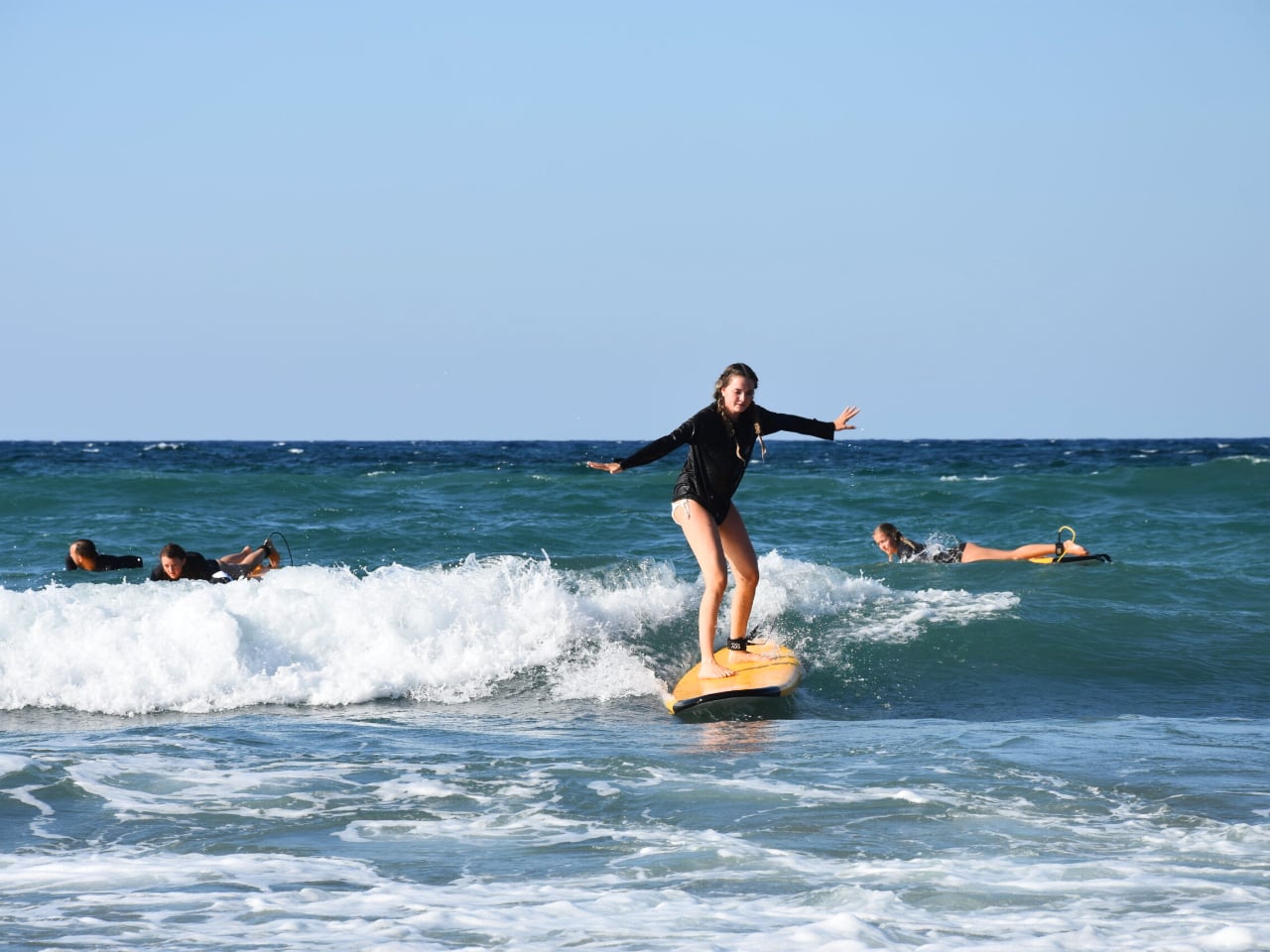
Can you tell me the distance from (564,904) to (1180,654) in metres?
7.42

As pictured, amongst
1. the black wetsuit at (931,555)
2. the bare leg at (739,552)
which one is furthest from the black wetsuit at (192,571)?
the black wetsuit at (931,555)

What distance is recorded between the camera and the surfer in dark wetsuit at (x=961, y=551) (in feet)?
46.5

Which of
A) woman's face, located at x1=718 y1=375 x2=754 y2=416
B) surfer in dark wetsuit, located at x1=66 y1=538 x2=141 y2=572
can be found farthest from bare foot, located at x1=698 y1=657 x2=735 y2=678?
surfer in dark wetsuit, located at x1=66 y1=538 x2=141 y2=572

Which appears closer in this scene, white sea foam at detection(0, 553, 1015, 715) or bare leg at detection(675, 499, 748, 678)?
bare leg at detection(675, 499, 748, 678)

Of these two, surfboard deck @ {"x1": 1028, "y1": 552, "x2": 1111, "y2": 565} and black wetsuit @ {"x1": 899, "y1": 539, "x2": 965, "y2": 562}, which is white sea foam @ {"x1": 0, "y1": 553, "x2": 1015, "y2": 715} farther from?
black wetsuit @ {"x1": 899, "y1": 539, "x2": 965, "y2": 562}

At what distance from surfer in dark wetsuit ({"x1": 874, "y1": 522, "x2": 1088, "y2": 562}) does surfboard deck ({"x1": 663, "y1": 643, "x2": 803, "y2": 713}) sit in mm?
6251

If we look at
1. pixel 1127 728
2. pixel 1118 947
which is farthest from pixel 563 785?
pixel 1127 728

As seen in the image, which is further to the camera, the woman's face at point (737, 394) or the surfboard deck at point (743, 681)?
the surfboard deck at point (743, 681)

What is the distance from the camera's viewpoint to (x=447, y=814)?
5508 mm

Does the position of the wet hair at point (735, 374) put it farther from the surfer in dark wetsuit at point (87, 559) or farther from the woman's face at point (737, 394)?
the surfer in dark wetsuit at point (87, 559)

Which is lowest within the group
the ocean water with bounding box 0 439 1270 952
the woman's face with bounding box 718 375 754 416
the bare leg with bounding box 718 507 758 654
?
the ocean water with bounding box 0 439 1270 952

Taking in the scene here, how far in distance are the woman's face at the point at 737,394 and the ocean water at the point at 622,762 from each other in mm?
1891

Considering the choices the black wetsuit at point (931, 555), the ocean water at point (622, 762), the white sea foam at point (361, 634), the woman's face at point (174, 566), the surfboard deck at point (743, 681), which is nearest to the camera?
the ocean water at point (622, 762)

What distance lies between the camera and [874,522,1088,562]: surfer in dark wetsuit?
46.5 feet
